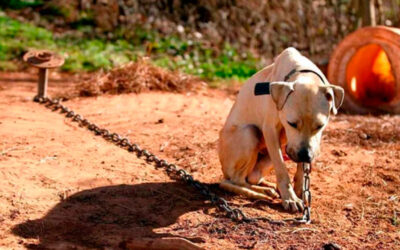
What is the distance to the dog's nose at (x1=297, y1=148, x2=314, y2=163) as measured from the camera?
5.35 m

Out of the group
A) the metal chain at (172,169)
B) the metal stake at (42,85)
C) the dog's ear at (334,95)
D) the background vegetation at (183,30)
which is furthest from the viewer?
the background vegetation at (183,30)

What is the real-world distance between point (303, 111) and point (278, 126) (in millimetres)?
531

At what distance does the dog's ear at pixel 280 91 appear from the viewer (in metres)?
5.44

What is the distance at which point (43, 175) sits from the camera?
20.7 ft

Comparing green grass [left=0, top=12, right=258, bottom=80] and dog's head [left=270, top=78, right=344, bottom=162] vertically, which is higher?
dog's head [left=270, top=78, right=344, bottom=162]

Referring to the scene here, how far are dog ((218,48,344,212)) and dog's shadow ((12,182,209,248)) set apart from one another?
54 cm

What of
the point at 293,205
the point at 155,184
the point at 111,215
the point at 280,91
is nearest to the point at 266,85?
the point at 280,91

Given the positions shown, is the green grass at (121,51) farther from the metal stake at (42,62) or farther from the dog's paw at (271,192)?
the dog's paw at (271,192)

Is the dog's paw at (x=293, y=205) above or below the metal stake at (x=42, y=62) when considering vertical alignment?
below

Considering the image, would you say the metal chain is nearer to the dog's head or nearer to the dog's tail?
the dog's tail

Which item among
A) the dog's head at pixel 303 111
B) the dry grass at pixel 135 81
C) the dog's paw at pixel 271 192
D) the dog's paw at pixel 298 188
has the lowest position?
the dog's paw at pixel 271 192

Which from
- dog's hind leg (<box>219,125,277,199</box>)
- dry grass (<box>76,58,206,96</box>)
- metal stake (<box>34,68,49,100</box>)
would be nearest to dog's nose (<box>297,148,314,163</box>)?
dog's hind leg (<box>219,125,277,199</box>)

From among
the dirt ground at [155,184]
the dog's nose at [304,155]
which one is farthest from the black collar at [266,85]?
the dirt ground at [155,184]

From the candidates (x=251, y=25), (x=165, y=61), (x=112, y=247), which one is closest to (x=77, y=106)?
(x=165, y=61)
